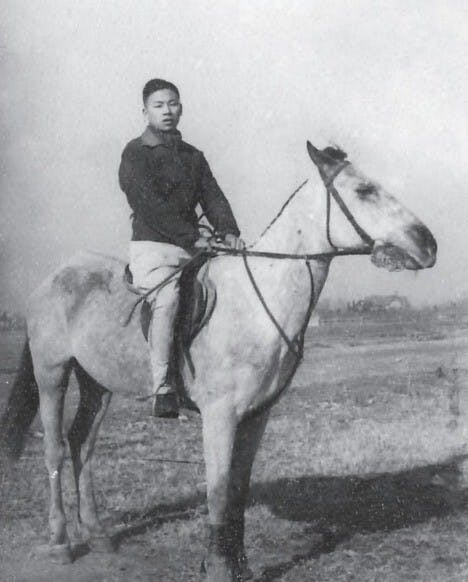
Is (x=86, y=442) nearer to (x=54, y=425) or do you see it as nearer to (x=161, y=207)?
(x=54, y=425)

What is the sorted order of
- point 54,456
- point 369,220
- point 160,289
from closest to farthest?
point 369,220
point 160,289
point 54,456

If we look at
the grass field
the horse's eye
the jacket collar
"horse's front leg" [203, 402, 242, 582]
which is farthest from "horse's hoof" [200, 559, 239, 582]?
the jacket collar

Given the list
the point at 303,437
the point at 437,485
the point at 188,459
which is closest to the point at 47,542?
the point at 188,459

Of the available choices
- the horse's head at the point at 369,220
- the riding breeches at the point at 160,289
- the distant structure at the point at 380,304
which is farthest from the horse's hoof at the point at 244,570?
the distant structure at the point at 380,304

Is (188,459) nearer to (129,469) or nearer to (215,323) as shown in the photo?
(129,469)

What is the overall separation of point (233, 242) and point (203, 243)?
0.79ft

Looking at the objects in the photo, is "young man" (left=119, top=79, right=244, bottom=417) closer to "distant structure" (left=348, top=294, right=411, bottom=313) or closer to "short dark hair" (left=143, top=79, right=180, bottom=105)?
"short dark hair" (left=143, top=79, right=180, bottom=105)

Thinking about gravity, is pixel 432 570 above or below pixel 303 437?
above

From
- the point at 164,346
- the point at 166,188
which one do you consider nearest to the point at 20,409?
the point at 164,346

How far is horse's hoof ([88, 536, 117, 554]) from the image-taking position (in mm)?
6145

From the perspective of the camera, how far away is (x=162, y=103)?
5.31 meters

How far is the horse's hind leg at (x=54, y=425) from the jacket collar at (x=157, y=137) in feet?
7.45

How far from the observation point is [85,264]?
257 inches

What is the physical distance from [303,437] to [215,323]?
19.8 feet
